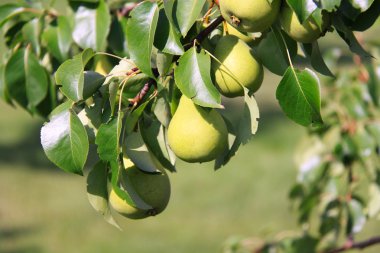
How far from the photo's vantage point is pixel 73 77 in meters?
1.03

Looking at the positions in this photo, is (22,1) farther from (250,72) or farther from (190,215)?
(190,215)

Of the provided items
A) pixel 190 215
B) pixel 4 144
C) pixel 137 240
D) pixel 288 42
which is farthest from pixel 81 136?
pixel 4 144

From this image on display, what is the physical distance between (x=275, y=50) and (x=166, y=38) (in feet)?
0.52

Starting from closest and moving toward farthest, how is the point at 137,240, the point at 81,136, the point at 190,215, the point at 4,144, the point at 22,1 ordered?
1. the point at 81,136
2. the point at 22,1
3. the point at 137,240
4. the point at 190,215
5. the point at 4,144

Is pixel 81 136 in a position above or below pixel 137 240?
above

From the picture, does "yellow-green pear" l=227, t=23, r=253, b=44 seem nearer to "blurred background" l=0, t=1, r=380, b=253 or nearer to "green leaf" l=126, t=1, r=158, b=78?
"green leaf" l=126, t=1, r=158, b=78

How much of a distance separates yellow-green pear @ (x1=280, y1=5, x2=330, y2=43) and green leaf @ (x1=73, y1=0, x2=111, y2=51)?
1.99ft

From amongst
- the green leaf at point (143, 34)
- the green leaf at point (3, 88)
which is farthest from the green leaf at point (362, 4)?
the green leaf at point (3, 88)

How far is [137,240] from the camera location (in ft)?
13.4

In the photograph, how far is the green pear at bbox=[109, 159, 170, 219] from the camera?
3.70 feet

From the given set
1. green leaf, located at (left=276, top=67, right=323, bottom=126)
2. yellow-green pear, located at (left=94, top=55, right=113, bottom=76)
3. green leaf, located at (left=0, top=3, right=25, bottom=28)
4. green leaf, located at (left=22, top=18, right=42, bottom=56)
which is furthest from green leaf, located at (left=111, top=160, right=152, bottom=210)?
green leaf, located at (left=0, top=3, right=25, bottom=28)

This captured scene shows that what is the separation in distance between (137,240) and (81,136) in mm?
3147

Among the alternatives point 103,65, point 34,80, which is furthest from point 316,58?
point 34,80

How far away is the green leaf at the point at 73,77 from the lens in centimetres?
102
